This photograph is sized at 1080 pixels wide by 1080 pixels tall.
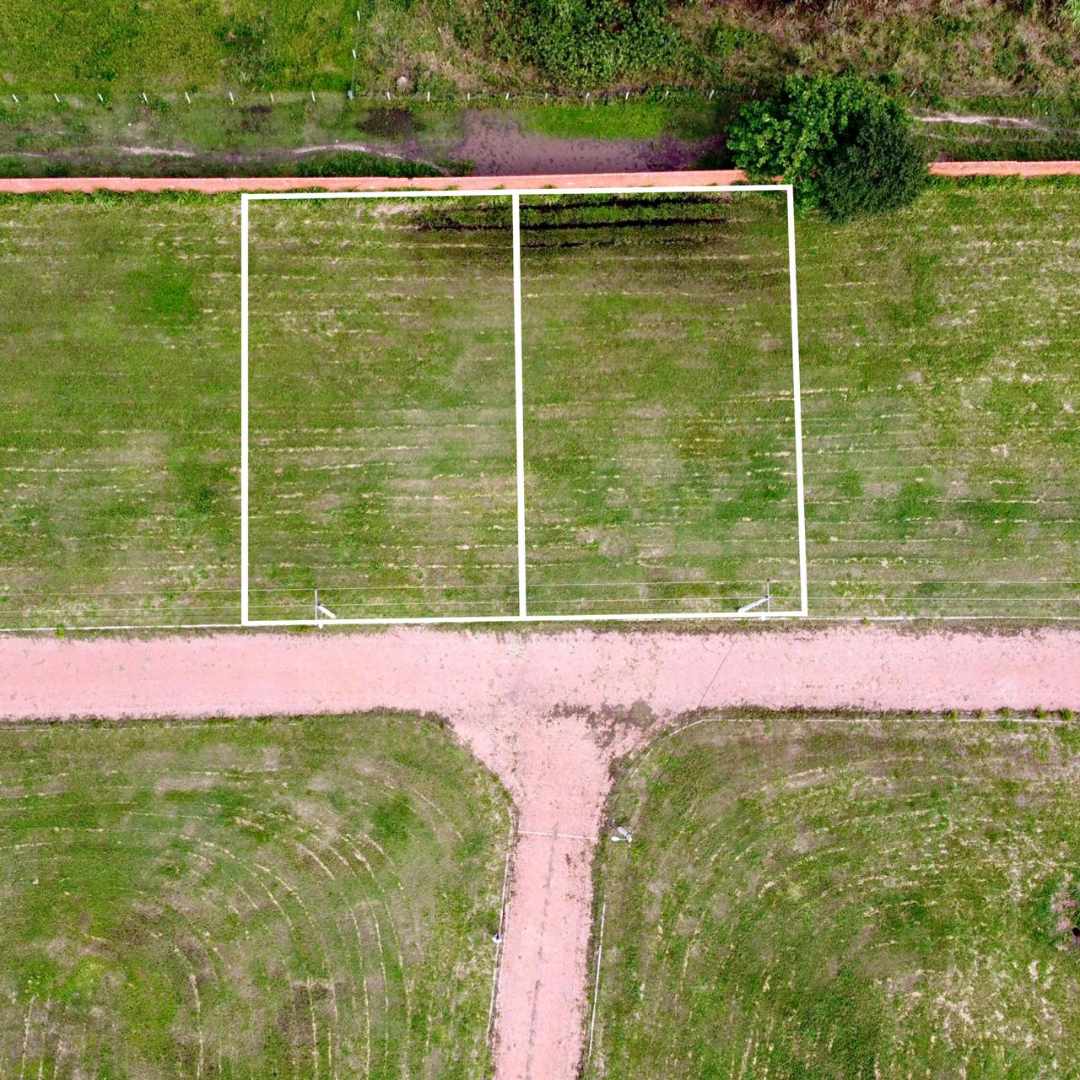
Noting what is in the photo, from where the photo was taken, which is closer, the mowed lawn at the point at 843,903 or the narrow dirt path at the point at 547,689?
the narrow dirt path at the point at 547,689

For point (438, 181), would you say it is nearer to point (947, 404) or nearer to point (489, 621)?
point (489, 621)

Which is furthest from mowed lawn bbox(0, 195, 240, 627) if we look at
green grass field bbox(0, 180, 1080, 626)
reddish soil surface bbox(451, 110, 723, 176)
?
reddish soil surface bbox(451, 110, 723, 176)

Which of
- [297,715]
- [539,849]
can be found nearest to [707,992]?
[539,849]

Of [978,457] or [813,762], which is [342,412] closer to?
[813,762]

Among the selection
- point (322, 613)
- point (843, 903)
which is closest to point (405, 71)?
point (322, 613)

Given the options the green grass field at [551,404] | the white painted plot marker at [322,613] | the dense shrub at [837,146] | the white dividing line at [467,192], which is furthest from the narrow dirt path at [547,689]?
the white dividing line at [467,192]

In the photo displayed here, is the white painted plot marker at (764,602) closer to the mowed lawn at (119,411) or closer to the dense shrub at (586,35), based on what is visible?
the mowed lawn at (119,411)
